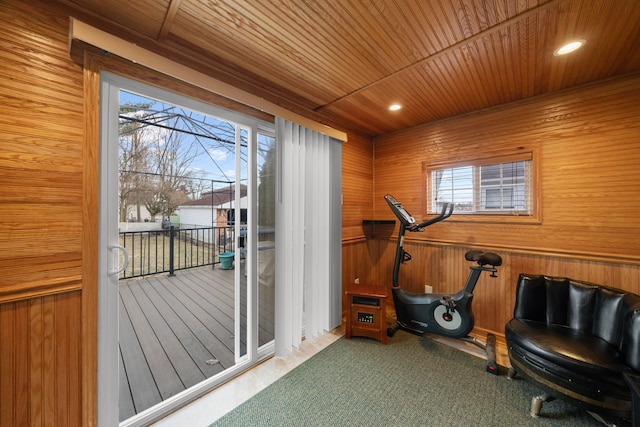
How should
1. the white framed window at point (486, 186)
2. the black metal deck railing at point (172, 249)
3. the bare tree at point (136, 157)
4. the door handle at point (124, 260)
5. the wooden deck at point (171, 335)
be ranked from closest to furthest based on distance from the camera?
the door handle at point (124, 260) < the wooden deck at point (171, 335) < the bare tree at point (136, 157) < the white framed window at point (486, 186) < the black metal deck railing at point (172, 249)

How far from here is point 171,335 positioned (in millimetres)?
2455

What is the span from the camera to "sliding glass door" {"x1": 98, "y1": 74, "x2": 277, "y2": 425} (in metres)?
1.38

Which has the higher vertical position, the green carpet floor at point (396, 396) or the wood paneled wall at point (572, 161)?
the wood paneled wall at point (572, 161)

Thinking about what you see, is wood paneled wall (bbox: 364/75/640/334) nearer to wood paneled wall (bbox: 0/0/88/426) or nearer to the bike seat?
the bike seat

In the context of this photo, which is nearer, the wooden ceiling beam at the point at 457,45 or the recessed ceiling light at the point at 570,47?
the wooden ceiling beam at the point at 457,45

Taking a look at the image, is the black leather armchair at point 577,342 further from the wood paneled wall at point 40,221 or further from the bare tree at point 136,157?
the bare tree at point 136,157

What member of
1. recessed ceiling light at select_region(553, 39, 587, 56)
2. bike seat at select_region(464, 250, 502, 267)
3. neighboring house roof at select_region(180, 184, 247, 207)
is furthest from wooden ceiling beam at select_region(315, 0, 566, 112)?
neighboring house roof at select_region(180, 184, 247, 207)

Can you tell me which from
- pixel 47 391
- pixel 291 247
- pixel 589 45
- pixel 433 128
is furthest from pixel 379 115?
pixel 47 391

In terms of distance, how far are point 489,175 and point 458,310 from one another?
4.99ft

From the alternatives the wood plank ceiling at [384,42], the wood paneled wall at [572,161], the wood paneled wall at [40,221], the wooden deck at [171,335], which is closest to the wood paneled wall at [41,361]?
the wood paneled wall at [40,221]

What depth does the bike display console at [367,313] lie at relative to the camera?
242cm

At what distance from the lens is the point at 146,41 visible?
1506 mm

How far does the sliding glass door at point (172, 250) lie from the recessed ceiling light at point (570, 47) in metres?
2.26

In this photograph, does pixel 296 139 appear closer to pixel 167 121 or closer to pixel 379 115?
pixel 379 115
